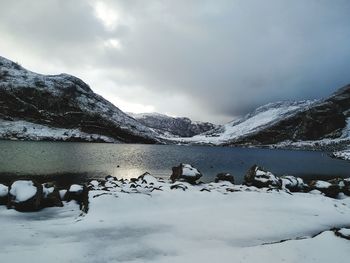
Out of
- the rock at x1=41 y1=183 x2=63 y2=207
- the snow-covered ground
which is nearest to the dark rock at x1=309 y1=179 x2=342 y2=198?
the rock at x1=41 y1=183 x2=63 y2=207

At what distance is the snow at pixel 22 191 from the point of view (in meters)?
21.1

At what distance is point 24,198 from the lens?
21.1 meters

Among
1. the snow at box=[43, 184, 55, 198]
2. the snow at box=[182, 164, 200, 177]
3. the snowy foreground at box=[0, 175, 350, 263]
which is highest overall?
the snow at box=[182, 164, 200, 177]

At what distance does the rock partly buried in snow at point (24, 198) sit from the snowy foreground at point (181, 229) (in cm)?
67

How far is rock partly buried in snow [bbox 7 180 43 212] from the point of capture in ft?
68.5

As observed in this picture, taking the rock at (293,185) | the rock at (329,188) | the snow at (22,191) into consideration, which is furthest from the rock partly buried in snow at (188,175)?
the snow at (22,191)

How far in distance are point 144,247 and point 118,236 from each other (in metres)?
1.92

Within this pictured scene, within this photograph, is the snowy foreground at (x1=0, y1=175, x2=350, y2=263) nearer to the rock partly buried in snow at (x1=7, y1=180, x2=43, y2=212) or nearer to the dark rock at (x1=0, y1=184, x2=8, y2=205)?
the rock partly buried in snow at (x1=7, y1=180, x2=43, y2=212)

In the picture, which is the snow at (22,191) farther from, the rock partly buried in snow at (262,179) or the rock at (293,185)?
the rock at (293,185)

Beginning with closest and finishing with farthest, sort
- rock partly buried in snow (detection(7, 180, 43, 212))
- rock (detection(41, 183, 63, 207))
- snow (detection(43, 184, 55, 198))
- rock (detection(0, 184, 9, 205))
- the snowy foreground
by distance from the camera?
the snowy foreground, rock partly buried in snow (detection(7, 180, 43, 212)), rock (detection(0, 184, 9, 205)), rock (detection(41, 183, 63, 207)), snow (detection(43, 184, 55, 198))

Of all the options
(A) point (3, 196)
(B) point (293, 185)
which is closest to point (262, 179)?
(B) point (293, 185)

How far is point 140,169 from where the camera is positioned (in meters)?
70.3

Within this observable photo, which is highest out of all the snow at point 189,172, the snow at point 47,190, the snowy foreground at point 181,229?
the snow at point 189,172

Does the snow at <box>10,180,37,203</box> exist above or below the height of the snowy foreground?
above
